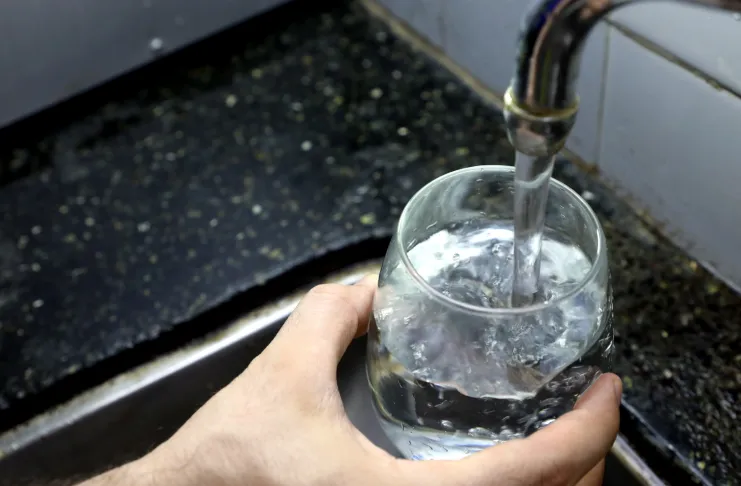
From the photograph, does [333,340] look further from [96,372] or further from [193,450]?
[96,372]

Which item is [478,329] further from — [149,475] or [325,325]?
[149,475]

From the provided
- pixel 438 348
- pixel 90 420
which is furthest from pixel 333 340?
pixel 90 420

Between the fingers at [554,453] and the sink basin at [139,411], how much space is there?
18 centimetres

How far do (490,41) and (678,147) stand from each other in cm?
21

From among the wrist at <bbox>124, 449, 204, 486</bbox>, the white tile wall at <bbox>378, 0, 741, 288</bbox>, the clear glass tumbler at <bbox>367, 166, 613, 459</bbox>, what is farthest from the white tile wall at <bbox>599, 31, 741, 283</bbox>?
the wrist at <bbox>124, 449, 204, 486</bbox>

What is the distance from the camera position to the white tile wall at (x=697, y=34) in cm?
44

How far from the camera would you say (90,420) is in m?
0.53

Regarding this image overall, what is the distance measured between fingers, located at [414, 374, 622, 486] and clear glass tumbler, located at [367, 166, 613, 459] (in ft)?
0.05

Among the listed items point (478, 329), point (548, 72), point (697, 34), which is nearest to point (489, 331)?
point (478, 329)

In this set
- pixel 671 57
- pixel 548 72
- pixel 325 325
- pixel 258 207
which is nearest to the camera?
pixel 548 72

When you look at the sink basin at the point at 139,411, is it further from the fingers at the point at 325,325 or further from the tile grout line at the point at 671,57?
the tile grout line at the point at 671,57

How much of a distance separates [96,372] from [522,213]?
36 cm

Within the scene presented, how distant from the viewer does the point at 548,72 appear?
0.25m

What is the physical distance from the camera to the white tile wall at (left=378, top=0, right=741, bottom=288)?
1.53 feet
